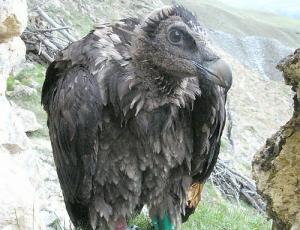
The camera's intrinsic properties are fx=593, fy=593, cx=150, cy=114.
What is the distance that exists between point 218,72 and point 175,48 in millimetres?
500

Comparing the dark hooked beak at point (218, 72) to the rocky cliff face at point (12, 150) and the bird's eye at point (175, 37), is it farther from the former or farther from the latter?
the rocky cliff face at point (12, 150)

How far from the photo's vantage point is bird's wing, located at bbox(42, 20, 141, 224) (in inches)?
164

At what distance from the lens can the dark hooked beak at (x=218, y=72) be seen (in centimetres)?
369

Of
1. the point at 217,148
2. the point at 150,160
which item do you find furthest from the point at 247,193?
the point at 150,160

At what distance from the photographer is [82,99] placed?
4137 mm

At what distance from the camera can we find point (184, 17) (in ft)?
13.6

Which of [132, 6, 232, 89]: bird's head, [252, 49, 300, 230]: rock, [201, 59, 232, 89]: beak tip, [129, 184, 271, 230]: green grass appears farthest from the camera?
[129, 184, 271, 230]: green grass

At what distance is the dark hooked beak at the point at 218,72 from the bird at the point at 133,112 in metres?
0.02

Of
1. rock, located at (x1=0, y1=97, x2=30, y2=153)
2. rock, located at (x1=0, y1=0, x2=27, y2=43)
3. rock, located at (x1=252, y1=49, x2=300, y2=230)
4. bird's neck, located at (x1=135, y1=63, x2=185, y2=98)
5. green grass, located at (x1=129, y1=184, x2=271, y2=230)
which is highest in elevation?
rock, located at (x1=252, y1=49, x2=300, y2=230)

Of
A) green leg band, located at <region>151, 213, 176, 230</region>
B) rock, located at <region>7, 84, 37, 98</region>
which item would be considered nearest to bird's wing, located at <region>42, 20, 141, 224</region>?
green leg band, located at <region>151, 213, 176, 230</region>

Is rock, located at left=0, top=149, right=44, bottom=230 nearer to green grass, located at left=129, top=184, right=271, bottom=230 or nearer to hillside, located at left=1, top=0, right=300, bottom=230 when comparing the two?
hillside, located at left=1, top=0, right=300, bottom=230

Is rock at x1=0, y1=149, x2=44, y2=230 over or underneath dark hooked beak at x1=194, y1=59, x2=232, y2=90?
underneath

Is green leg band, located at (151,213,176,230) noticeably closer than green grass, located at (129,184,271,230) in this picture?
Yes

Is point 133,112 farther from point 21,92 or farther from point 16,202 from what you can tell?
point 21,92
